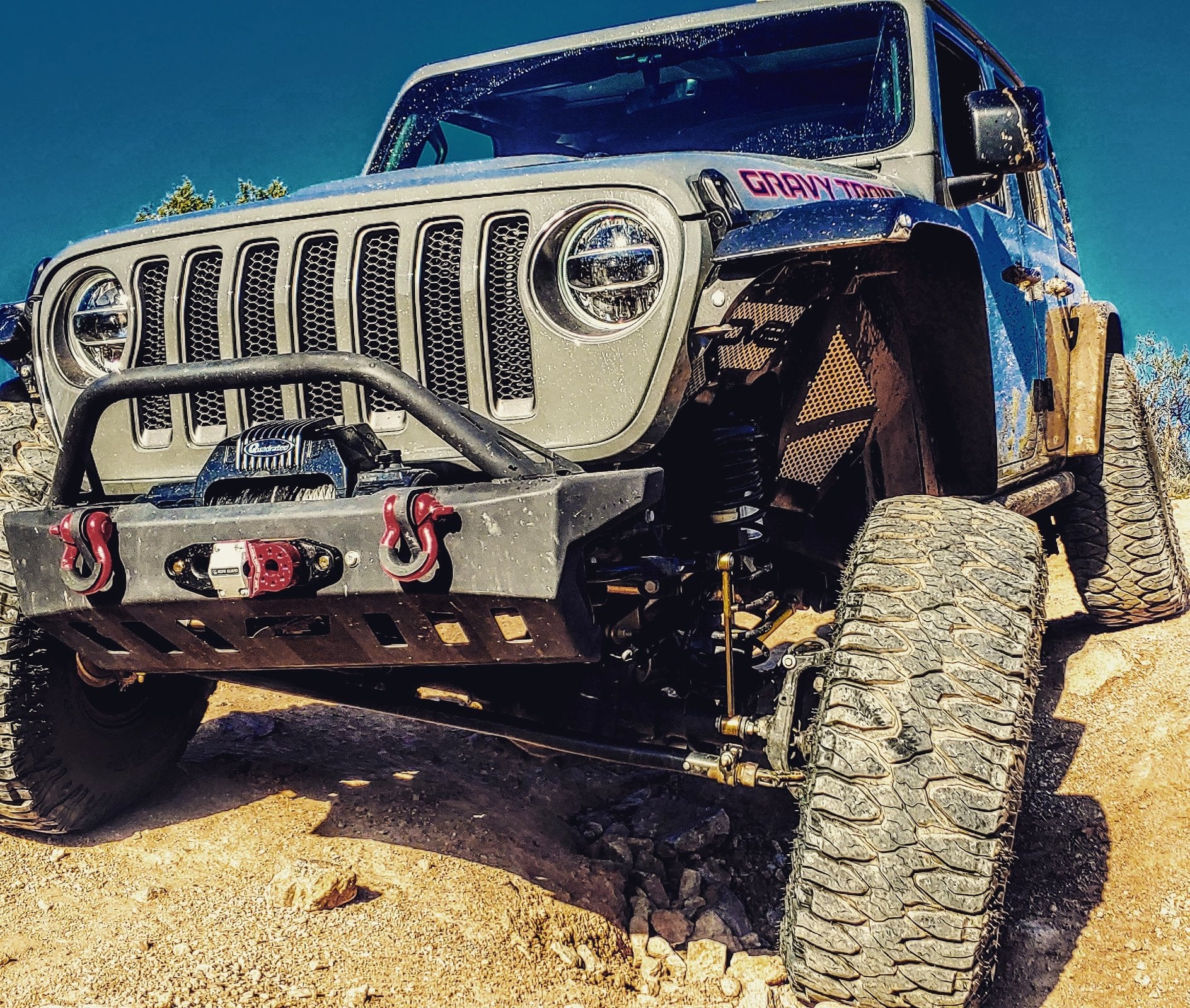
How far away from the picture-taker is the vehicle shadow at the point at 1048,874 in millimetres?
2945

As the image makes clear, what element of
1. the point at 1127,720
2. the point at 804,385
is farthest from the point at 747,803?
the point at 804,385

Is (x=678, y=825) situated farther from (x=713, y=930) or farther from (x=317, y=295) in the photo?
(x=317, y=295)

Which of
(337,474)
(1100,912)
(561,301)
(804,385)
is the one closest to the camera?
(337,474)

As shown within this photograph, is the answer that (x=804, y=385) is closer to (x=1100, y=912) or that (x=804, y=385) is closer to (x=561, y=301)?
(x=561, y=301)

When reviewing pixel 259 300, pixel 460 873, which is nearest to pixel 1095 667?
pixel 460 873

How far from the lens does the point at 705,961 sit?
3123mm

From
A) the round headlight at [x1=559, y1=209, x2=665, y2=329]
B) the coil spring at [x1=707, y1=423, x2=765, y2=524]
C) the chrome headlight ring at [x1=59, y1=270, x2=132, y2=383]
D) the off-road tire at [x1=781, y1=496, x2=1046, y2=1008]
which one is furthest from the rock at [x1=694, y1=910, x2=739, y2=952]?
the chrome headlight ring at [x1=59, y1=270, x2=132, y2=383]

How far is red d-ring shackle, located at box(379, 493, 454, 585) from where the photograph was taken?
90.0 inches

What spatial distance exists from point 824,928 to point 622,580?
83 cm

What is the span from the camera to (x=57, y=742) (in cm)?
336

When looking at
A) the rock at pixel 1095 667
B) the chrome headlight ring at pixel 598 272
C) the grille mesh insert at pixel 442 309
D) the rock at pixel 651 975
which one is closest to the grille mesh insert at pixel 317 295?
the grille mesh insert at pixel 442 309

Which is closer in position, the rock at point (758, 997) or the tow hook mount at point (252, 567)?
the tow hook mount at point (252, 567)

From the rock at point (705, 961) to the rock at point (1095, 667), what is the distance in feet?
7.41

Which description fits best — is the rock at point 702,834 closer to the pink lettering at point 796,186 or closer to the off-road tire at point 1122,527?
the pink lettering at point 796,186
